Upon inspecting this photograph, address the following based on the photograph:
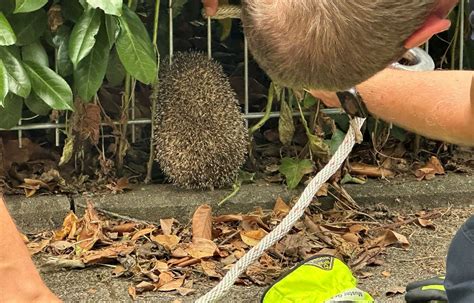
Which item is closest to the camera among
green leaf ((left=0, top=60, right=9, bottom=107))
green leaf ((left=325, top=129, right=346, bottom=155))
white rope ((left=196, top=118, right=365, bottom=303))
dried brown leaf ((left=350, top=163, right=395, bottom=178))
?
white rope ((left=196, top=118, right=365, bottom=303))

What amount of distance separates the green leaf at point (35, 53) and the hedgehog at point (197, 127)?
60 centimetres

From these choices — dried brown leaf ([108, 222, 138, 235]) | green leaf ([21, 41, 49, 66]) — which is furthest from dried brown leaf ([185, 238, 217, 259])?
green leaf ([21, 41, 49, 66])

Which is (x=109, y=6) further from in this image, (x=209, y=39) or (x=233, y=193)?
(x=233, y=193)

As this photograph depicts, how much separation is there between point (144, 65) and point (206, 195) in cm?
69

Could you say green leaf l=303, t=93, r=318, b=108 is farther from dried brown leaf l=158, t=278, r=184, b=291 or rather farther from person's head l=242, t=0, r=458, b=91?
person's head l=242, t=0, r=458, b=91

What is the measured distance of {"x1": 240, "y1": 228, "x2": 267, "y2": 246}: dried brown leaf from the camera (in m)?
3.71

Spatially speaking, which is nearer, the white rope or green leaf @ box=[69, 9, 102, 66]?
the white rope

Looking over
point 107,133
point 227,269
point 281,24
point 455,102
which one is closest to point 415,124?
point 455,102

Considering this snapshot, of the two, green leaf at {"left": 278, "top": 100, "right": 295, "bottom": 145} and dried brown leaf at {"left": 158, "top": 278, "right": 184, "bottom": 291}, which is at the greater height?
green leaf at {"left": 278, "top": 100, "right": 295, "bottom": 145}

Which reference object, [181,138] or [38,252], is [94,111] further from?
[38,252]

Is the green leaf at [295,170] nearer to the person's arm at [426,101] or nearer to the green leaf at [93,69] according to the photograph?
the green leaf at [93,69]

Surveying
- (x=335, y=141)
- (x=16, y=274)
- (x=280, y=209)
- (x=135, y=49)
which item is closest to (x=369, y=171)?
(x=335, y=141)

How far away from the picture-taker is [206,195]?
402 centimetres

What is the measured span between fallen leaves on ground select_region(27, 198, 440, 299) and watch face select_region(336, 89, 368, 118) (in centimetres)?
101
